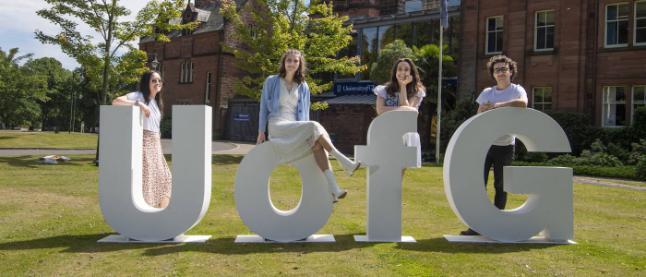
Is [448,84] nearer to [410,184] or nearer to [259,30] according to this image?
[259,30]

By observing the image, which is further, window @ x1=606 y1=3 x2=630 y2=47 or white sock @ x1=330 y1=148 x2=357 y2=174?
window @ x1=606 y1=3 x2=630 y2=47

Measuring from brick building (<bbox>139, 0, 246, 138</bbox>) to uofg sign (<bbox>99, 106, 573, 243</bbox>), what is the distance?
32.5 metres

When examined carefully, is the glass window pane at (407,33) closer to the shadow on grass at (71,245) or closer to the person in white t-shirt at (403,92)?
the person in white t-shirt at (403,92)

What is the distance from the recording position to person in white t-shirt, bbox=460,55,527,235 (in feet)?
21.3

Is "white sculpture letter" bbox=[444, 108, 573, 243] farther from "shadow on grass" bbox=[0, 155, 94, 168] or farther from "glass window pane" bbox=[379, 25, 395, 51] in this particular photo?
"glass window pane" bbox=[379, 25, 395, 51]

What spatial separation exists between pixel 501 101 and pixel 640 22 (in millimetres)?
18375

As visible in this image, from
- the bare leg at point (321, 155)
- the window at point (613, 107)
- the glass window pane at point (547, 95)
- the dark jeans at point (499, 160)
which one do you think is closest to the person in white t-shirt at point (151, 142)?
the bare leg at point (321, 155)

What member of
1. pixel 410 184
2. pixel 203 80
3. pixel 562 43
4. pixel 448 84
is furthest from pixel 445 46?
pixel 203 80

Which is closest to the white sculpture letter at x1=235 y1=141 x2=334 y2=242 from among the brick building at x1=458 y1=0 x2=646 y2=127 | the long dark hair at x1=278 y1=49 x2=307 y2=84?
the long dark hair at x1=278 y1=49 x2=307 y2=84

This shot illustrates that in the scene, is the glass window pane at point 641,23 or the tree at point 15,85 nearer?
the glass window pane at point 641,23

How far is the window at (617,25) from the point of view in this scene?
2131 cm

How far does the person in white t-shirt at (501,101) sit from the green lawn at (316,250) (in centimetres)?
95

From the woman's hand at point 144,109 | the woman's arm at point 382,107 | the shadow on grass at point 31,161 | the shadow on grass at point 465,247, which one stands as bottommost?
the shadow on grass at point 465,247

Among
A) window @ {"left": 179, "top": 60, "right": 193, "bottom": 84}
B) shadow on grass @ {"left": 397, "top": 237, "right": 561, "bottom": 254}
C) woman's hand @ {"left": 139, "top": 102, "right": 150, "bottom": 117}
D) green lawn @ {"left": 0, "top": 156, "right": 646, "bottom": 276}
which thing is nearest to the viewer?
green lawn @ {"left": 0, "top": 156, "right": 646, "bottom": 276}
